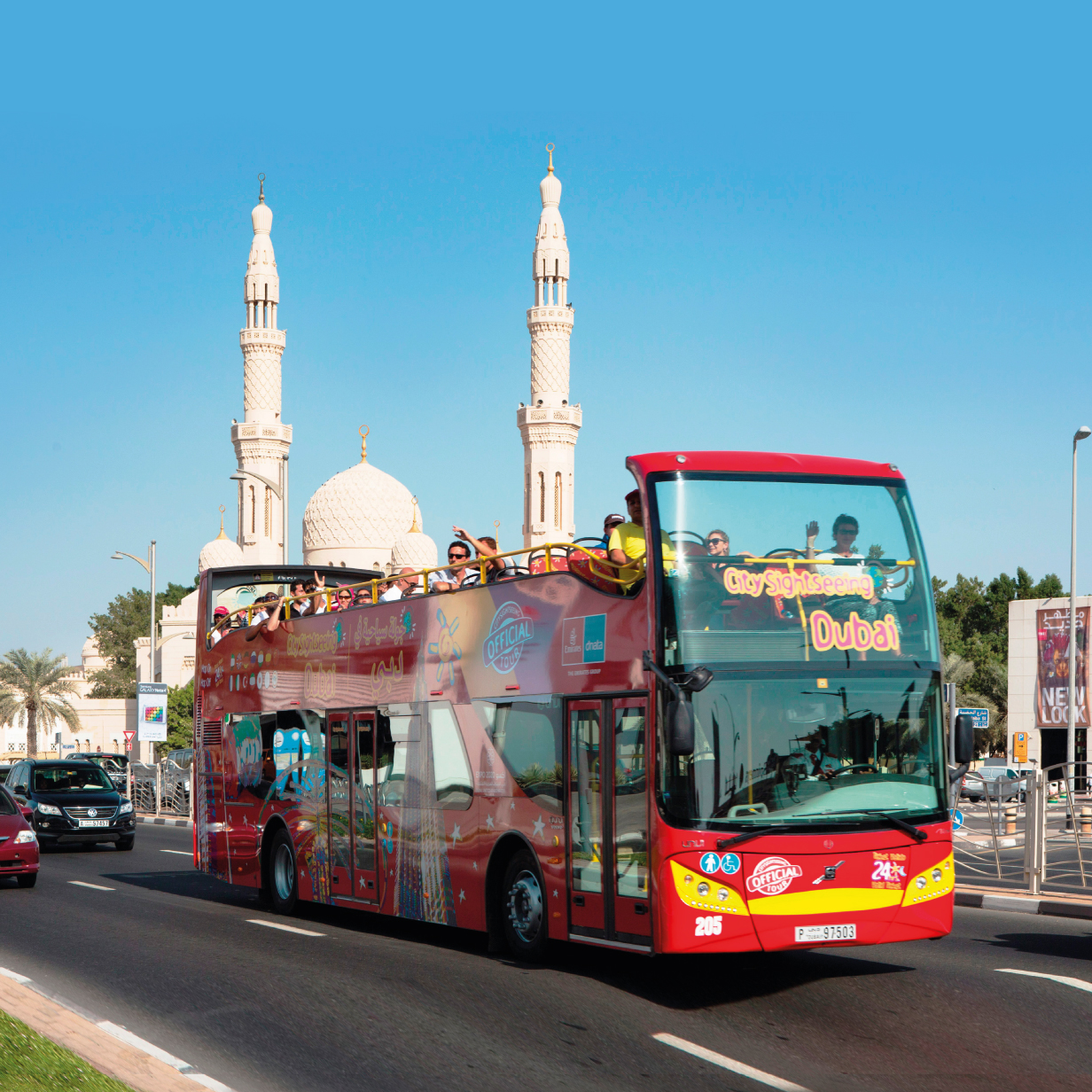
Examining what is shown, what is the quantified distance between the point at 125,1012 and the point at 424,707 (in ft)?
12.5

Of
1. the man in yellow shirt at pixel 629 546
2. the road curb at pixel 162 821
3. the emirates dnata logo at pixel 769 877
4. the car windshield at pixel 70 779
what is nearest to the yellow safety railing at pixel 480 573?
the man in yellow shirt at pixel 629 546

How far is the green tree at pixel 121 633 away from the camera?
11725 cm

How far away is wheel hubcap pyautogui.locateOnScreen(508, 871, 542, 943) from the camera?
10133 mm

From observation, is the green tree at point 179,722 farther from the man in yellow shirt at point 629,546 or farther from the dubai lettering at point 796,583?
the dubai lettering at point 796,583

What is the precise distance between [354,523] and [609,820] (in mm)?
65919

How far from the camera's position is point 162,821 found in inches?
1389

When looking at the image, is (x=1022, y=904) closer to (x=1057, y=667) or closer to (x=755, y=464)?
(x=755, y=464)

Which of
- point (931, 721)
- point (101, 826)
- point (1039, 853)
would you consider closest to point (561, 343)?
point (101, 826)

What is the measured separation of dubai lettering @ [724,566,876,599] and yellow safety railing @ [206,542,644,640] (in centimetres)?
61

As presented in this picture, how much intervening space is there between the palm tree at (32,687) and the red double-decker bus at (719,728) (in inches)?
2813

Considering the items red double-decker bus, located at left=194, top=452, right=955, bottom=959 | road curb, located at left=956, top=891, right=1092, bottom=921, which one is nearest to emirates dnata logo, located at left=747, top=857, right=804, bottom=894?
red double-decker bus, located at left=194, top=452, right=955, bottom=959

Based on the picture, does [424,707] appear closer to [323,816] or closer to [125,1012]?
[323,816]

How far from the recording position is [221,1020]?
831cm

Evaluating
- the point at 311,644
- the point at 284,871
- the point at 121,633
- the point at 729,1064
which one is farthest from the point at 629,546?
the point at 121,633
